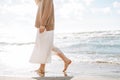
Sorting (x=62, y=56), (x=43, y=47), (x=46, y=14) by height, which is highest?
(x=46, y=14)

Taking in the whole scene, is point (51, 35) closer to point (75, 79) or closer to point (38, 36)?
point (38, 36)

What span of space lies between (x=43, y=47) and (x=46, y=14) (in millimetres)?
606

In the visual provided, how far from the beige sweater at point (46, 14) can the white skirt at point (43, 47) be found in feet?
0.43

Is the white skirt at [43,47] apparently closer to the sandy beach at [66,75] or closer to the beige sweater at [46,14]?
the beige sweater at [46,14]

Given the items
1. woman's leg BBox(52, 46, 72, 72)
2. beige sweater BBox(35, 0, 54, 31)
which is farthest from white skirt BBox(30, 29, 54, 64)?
woman's leg BBox(52, 46, 72, 72)

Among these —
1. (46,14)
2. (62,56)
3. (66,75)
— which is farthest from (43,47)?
(66,75)

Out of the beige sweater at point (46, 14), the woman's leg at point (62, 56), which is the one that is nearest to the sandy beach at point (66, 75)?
the woman's leg at point (62, 56)

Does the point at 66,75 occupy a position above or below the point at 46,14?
below

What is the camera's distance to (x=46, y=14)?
20.9ft

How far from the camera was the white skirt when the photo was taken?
21.1 feet

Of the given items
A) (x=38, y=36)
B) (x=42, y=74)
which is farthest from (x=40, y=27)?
(x=42, y=74)

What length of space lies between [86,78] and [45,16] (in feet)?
4.40

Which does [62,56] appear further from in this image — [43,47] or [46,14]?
[46,14]

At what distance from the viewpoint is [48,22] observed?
6445 mm
